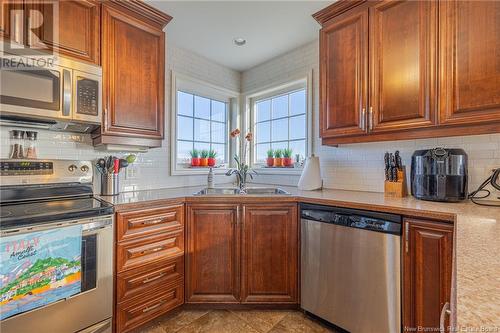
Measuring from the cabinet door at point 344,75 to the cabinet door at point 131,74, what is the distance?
1.42 m

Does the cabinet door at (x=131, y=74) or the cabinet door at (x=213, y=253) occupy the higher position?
the cabinet door at (x=131, y=74)

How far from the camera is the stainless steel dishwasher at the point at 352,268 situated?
1443 millimetres

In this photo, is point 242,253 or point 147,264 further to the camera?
point 242,253

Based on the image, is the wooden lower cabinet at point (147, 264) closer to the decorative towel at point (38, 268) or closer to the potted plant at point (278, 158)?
the decorative towel at point (38, 268)

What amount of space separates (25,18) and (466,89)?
8.76 ft

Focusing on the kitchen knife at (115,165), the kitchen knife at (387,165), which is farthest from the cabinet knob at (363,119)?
the kitchen knife at (115,165)

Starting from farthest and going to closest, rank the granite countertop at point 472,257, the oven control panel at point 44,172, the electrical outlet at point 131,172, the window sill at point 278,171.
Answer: the window sill at point 278,171, the electrical outlet at point 131,172, the oven control panel at point 44,172, the granite countertop at point 472,257

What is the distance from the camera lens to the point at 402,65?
168 cm

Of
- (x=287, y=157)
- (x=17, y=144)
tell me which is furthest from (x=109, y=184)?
(x=287, y=157)

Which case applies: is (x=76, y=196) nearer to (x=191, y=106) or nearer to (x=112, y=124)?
(x=112, y=124)

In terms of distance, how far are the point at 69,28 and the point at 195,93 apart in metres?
1.39

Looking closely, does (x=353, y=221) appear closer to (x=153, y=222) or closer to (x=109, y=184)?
(x=153, y=222)

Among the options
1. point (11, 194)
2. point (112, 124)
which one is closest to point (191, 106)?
point (112, 124)

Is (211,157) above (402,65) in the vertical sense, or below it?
below
